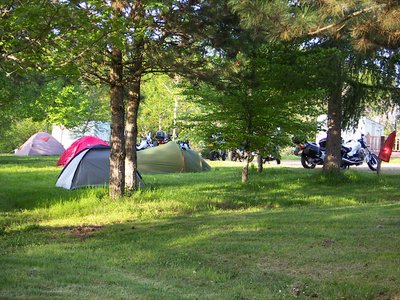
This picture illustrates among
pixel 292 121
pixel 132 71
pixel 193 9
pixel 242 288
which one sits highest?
pixel 193 9

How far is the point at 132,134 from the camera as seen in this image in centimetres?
1146

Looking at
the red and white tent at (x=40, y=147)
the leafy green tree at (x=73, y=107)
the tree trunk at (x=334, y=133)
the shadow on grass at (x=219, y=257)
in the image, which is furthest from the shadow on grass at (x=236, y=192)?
the red and white tent at (x=40, y=147)

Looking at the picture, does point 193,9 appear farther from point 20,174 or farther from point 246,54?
point 20,174

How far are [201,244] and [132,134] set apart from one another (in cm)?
531

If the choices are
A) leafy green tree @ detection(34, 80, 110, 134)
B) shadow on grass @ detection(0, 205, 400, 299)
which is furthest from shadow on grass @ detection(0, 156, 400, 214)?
leafy green tree @ detection(34, 80, 110, 134)

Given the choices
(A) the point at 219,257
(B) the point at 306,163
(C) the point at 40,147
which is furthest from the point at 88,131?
(A) the point at 219,257

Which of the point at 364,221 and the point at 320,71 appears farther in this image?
the point at 320,71

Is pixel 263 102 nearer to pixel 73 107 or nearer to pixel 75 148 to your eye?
pixel 75 148

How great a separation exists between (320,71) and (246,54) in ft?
7.22

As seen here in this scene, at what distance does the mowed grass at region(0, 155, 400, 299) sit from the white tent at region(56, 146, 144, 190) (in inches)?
41.5

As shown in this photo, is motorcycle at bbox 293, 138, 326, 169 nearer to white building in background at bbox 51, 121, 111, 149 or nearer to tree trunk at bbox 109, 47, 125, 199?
tree trunk at bbox 109, 47, 125, 199

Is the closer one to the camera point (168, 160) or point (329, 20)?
point (329, 20)

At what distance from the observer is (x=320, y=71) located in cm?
1168

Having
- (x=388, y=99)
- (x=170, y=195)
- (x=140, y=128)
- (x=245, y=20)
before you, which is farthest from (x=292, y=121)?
(x=140, y=128)
